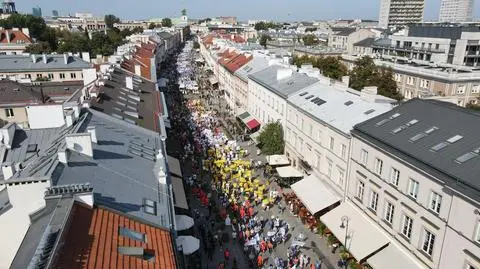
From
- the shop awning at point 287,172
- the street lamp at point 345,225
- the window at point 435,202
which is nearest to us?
the window at point 435,202

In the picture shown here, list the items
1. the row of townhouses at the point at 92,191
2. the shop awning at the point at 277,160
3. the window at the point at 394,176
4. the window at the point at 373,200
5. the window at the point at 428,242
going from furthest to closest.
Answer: the shop awning at the point at 277,160 → the window at the point at 373,200 → the window at the point at 394,176 → the window at the point at 428,242 → the row of townhouses at the point at 92,191

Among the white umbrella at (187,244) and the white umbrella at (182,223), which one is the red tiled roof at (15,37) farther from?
the white umbrella at (187,244)

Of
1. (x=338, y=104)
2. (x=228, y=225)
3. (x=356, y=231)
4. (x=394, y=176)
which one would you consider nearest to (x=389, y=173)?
(x=394, y=176)

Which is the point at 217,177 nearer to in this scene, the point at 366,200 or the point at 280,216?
the point at 280,216

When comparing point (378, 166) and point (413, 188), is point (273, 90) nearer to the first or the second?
point (378, 166)

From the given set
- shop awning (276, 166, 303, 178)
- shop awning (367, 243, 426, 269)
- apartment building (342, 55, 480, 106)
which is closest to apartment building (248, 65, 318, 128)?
shop awning (276, 166, 303, 178)

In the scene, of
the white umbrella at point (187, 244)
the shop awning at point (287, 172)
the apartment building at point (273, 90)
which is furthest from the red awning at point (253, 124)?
the white umbrella at point (187, 244)

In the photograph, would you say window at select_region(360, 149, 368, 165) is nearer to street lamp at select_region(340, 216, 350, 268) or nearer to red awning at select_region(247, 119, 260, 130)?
street lamp at select_region(340, 216, 350, 268)
